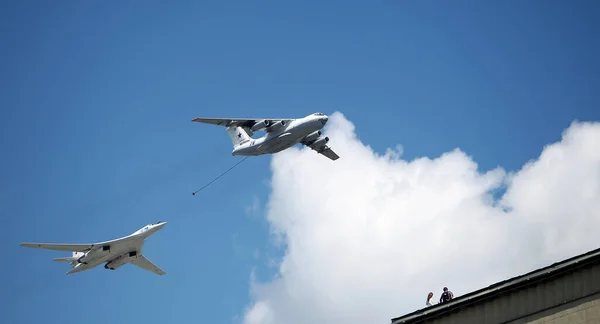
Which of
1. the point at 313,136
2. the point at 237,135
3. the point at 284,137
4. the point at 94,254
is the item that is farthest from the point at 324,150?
the point at 94,254

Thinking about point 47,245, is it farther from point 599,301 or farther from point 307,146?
point 599,301

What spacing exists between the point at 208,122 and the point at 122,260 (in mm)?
14448

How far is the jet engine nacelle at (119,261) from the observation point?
7038cm

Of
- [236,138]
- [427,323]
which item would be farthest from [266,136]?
[427,323]

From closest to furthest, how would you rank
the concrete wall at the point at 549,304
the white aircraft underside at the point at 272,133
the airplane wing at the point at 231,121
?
1. the concrete wall at the point at 549,304
2. the white aircraft underside at the point at 272,133
3. the airplane wing at the point at 231,121

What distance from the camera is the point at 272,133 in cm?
6219

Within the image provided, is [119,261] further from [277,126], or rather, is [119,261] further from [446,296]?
[446,296]

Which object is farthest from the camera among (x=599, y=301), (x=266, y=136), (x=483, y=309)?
(x=266, y=136)

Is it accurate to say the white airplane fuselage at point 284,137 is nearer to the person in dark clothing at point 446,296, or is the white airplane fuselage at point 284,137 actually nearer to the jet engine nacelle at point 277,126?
the jet engine nacelle at point 277,126

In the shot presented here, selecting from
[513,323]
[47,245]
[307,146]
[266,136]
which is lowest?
[513,323]

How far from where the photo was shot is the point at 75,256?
68375 millimetres

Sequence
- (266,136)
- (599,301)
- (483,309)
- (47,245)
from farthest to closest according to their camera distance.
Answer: (47,245) < (266,136) < (483,309) < (599,301)

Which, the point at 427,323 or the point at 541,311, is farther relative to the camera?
the point at 427,323

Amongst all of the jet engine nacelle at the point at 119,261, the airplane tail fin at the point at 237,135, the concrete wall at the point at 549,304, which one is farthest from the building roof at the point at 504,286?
the jet engine nacelle at the point at 119,261
